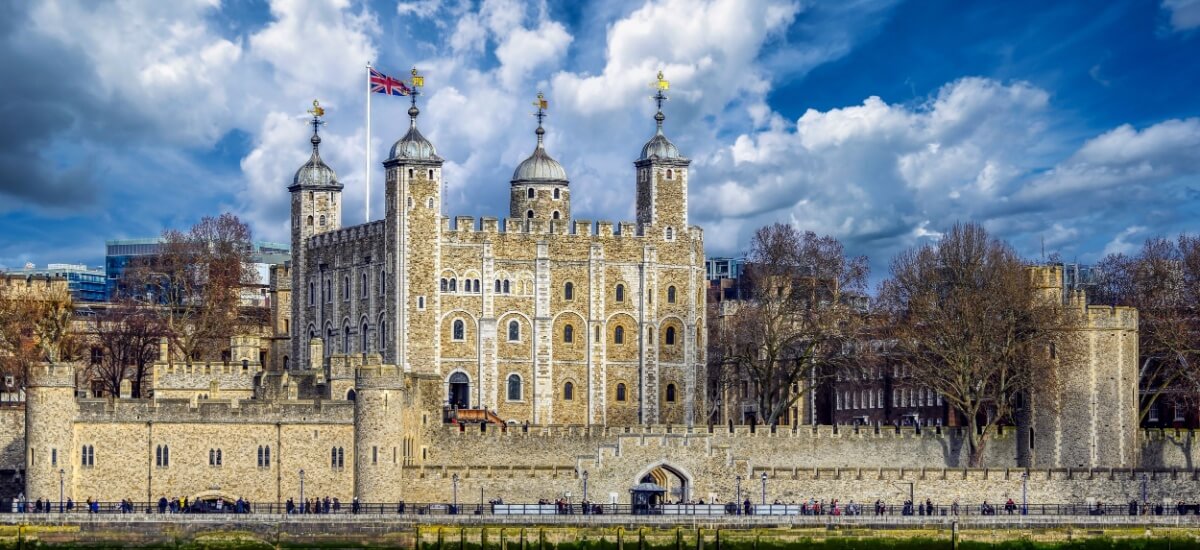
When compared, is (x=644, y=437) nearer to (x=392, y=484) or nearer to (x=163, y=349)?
(x=392, y=484)

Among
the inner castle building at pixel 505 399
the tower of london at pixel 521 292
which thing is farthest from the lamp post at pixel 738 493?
the tower of london at pixel 521 292

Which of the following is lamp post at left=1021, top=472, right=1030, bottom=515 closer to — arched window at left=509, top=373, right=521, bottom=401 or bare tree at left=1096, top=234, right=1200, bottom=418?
bare tree at left=1096, top=234, right=1200, bottom=418

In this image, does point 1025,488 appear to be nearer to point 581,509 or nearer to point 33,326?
point 581,509

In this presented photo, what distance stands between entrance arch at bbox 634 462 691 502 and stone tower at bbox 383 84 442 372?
72.7ft

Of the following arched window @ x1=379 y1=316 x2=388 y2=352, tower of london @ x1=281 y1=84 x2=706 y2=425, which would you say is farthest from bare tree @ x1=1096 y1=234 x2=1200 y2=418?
arched window @ x1=379 y1=316 x2=388 y2=352

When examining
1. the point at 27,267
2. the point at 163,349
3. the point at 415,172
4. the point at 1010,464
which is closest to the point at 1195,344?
the point at 1010,464

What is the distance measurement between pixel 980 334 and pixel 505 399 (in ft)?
81.1

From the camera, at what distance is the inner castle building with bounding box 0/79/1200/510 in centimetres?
8712

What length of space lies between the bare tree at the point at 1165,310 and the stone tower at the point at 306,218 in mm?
39024

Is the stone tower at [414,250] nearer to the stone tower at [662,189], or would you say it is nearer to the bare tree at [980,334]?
the stone tower at [662,189]

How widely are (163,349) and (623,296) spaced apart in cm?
2538

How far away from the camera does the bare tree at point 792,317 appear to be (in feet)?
357

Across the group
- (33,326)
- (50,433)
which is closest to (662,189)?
(33,326)

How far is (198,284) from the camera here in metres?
119
